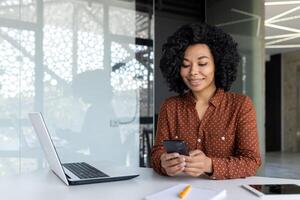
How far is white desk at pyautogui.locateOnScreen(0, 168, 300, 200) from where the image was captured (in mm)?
986

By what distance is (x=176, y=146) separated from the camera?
1.15 meters

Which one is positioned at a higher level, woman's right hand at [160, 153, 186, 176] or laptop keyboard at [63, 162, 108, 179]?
woman's right hand at [160, 153, 186, 176]

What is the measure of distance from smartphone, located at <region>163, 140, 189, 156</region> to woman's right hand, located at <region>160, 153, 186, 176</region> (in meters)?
0.02

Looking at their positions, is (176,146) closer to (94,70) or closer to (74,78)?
(74,78)

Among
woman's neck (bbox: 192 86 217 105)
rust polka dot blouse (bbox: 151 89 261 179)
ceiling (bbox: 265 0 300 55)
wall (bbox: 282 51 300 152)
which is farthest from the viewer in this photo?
wall (bbox: 282 51 300 152)

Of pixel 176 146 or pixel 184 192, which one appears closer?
pixel 184 192

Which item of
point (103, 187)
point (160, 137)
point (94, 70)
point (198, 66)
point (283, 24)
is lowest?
point (103, 187)

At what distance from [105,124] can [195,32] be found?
2409mm

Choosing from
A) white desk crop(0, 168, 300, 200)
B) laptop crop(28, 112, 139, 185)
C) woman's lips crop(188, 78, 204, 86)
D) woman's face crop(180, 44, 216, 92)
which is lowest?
white desk crop(0, 168, 300, 200)

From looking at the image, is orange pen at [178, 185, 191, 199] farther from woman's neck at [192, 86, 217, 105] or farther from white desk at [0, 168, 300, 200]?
woman's neck at [192, 86, 217, 105]

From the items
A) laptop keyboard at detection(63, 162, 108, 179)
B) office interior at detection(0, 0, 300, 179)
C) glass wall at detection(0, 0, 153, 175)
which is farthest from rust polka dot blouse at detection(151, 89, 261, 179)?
office interior at detection(0, 0, 300, 179)

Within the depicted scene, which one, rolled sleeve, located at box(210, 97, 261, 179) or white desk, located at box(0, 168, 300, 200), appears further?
rolled sleeve, located at box(210, 97, 261, 179)

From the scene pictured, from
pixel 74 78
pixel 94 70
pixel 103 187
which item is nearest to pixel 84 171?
pixel 103 187

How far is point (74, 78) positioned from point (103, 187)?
2.51 metres
